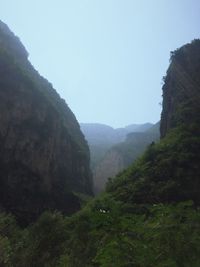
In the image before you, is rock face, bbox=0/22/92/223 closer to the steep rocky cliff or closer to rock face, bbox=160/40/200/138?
the steep rocky cliff

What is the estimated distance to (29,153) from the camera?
6669 cm

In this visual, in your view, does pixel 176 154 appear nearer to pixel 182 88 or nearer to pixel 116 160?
pixel 182 88

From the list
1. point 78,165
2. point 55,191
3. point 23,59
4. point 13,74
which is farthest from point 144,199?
point 23,59

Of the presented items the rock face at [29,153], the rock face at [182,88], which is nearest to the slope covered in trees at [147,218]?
the rock face at [182,88]

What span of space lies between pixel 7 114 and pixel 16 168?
7848 millimetres

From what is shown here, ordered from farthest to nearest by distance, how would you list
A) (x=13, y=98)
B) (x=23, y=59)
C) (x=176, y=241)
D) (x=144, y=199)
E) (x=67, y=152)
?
1. (x=23, y=59)
2. (x=67, y=152)
3. (x=13, y=98)
4. (x=144, y=199)
5. (x=176, y=241)

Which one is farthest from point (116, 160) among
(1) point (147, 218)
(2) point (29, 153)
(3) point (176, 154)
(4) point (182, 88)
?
(1) point (147, 218)

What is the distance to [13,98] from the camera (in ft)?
221

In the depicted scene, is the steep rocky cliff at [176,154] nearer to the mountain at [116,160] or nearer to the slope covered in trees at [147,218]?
the slope covered in trees at [147,218]

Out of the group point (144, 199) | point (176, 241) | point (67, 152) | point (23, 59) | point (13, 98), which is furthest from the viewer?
point (23, 59)

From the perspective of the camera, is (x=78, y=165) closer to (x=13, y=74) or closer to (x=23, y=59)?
(x=13, y=74)

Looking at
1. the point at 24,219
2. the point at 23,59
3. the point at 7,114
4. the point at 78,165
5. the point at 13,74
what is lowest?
the point at 24,219

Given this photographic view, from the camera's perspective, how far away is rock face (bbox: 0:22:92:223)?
6366 centimetres

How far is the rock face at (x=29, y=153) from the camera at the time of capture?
6366 cm
